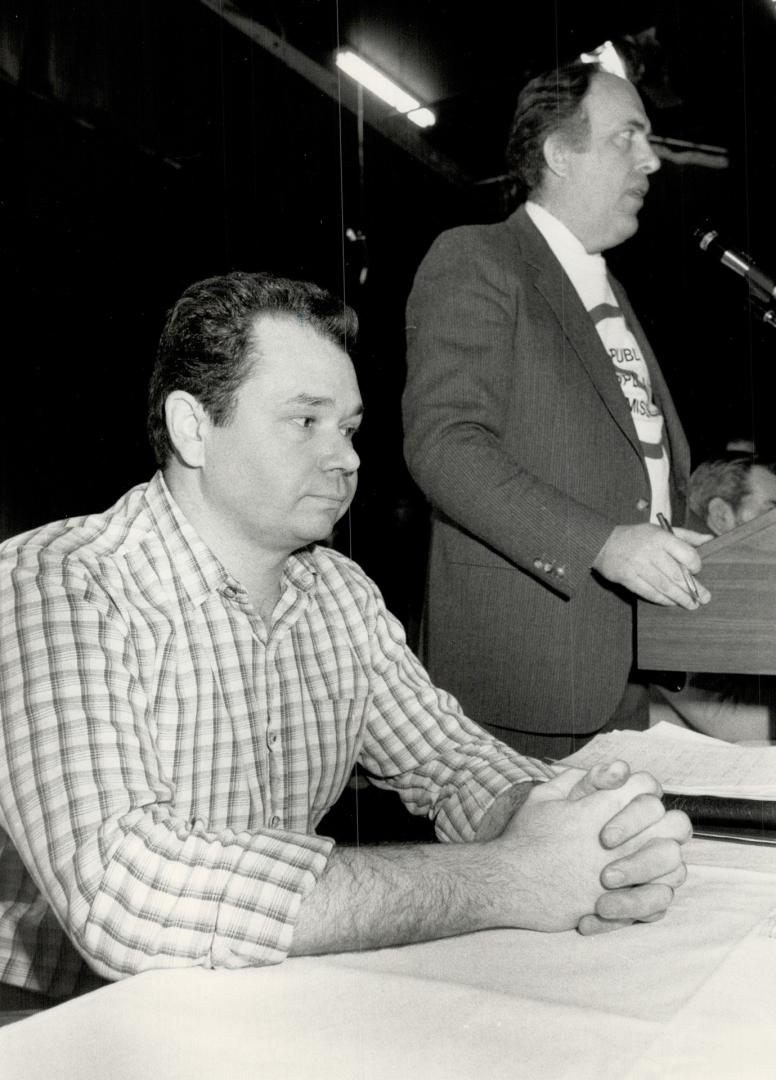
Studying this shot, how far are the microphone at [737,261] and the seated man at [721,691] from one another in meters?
0.22

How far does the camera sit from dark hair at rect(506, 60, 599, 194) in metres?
1.19

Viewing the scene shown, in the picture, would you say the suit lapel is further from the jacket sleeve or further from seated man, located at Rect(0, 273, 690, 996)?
seated man, located at Rect(0, 273, 690, 996)

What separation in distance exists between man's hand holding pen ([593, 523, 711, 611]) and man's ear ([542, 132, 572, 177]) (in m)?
0.47

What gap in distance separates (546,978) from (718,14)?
1.28m

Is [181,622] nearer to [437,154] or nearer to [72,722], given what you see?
[72,722]

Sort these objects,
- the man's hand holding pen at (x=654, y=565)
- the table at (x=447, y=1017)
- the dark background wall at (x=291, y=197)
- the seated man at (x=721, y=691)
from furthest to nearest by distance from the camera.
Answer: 1. the seated man at (x=721, y=691)
2. the man's hand holding pen at (x=654, y=565)
3. the dark background wall at (x=291, y=197)
4. the table at (x=447, y=1017)

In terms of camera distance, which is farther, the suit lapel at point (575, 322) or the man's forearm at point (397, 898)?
the suit lapel at point (575, 322)

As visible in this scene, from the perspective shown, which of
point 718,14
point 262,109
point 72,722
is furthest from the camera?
point 718,14

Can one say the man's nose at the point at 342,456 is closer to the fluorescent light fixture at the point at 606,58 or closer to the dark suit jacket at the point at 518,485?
the dark suit jacket at the point at 518,485

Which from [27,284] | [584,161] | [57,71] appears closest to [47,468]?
[27,284]

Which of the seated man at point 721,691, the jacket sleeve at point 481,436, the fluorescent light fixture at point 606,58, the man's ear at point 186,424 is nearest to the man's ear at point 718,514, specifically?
the seated man at point 721,691

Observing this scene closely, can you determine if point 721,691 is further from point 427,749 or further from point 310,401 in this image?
point 310,401

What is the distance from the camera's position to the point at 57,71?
730mm

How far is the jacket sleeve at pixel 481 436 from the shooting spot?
1021 millimetres
